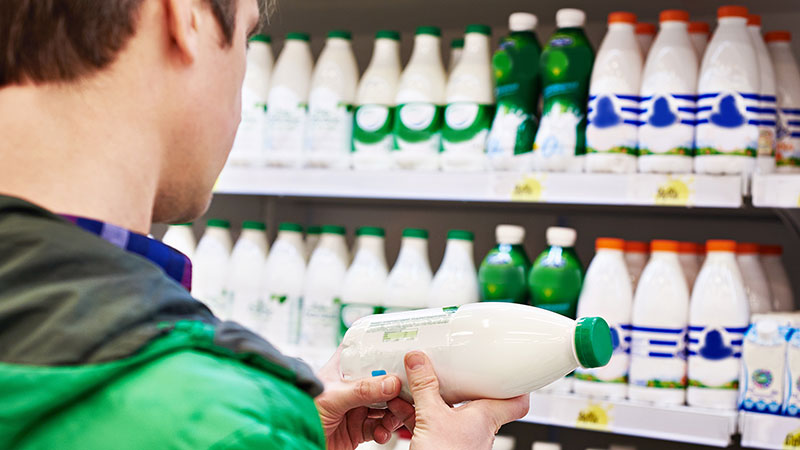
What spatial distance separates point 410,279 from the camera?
6.63 ft

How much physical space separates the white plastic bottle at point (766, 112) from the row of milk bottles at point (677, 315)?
0.60 feet

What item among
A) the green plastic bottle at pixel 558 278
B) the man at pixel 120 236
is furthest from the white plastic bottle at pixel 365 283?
the man at pixel 120 236

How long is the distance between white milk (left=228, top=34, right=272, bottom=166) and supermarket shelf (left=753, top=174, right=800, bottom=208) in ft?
3.62

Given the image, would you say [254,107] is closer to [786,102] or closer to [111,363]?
[786,102]

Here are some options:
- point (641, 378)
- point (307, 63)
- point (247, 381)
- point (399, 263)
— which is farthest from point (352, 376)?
point (307, 63)

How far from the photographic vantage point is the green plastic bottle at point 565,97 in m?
1.82

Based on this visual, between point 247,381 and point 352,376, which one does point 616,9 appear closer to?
point 352,376

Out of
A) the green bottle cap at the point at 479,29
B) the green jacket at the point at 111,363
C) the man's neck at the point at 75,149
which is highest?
the green bottle cap at the point at 479,29

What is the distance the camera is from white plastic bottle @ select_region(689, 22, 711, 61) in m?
1.87

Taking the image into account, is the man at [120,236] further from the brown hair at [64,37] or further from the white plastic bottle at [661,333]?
the white plastic bottle at [661,333]

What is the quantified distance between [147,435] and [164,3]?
0.29 metres

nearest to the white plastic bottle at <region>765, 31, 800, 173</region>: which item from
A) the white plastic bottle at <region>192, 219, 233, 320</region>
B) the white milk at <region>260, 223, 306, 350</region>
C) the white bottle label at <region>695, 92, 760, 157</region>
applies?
the white bottle label at <region>695, 92, 760, 157</region>

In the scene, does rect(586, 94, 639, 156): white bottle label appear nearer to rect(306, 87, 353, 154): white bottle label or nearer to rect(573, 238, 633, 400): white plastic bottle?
rect(573, 238, 633, 400): white plastic bottle

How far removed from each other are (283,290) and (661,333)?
0.88m
